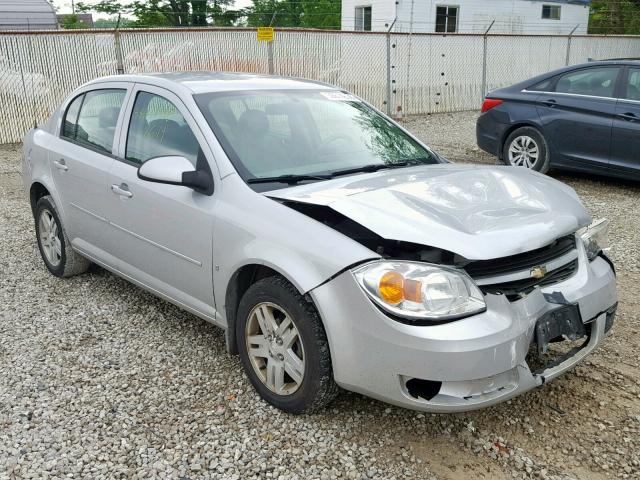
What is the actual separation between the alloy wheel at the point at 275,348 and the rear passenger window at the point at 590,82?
6252 mm

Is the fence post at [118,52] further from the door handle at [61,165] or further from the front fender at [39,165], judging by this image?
the door handle at [61,165]

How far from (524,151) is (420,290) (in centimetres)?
646

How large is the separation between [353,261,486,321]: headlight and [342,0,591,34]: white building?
18820 millimetres

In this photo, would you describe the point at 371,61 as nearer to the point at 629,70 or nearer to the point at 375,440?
the point at 629,70

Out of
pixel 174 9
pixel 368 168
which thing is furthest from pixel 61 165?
pixel 174 9

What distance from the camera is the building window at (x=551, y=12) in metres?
25.0

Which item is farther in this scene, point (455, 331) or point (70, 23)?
point (70, 23)

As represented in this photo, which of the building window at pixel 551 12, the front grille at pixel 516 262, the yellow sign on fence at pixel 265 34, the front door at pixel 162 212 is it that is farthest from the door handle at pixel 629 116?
the building window at pixel 551 12

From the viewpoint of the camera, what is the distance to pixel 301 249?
2.92 m

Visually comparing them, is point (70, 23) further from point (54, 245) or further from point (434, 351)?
point (434, 351)

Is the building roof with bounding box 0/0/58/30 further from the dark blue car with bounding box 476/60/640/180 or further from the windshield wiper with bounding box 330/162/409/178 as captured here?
the windshield wiper with bounding box 330/162/409/178

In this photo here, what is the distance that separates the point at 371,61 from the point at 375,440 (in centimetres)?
1323

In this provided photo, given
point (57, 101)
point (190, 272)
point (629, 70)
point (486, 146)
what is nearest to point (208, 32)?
point (57, 101)

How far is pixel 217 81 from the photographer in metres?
4.02
